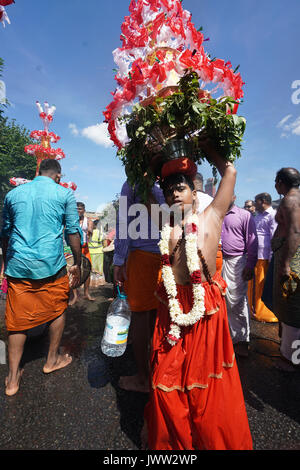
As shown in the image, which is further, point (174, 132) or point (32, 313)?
point (32, 313)

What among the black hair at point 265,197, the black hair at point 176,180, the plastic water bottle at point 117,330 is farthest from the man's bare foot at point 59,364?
the black hair at point 265,197

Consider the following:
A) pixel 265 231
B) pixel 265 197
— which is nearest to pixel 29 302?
pixel 265 231

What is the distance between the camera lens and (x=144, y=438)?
5.89 ft

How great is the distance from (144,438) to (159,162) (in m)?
2.23

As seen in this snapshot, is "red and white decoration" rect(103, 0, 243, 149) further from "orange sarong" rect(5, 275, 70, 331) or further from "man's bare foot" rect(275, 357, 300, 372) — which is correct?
"man's bare foot" rect(275, 357, 300, 372)

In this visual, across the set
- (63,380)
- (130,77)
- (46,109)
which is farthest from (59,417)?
(46,109)

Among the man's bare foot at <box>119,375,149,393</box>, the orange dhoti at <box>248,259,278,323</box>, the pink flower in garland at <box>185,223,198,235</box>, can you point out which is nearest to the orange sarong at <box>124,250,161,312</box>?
the pink flower in garland at <box>185,223,198,235</box>

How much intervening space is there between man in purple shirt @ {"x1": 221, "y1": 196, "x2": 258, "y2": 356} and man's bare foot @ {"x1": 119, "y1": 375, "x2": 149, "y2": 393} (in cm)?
146

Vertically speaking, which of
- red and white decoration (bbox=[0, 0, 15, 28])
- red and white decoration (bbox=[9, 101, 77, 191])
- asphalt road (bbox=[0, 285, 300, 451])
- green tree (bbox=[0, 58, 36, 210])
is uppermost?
green tree (bbox=[0, 58, 36, 210])

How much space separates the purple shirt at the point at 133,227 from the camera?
2266 mm

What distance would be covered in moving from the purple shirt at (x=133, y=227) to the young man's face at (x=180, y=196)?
1.79 ft

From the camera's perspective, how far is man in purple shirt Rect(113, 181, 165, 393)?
2281 mm
